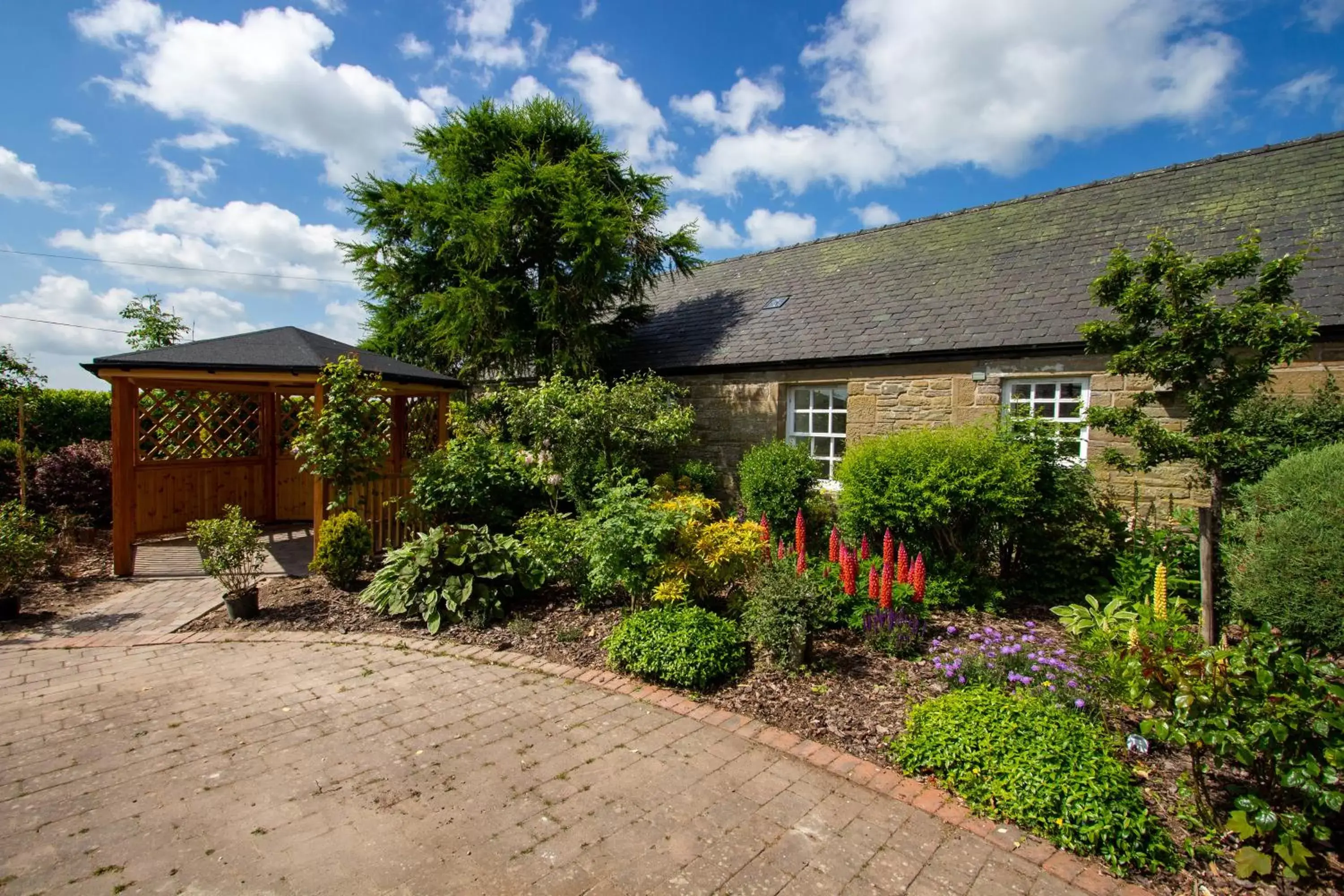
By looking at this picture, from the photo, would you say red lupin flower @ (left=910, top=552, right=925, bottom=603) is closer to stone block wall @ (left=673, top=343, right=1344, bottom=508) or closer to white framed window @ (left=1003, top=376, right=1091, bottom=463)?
white framed window @ (left=1003, top=376, right=1091, bottom=463)

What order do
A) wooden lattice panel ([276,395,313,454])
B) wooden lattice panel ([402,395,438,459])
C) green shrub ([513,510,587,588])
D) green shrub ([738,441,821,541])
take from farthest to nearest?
wooden lattice panel ([276,395,313,454]), wooden lattice panel ([402,395,438,459]), green shrub ([738,441,821,541]), green shrub ([513,510,587,588])

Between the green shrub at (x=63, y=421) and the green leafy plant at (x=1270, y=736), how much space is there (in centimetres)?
1414

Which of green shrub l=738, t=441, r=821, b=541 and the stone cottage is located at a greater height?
the stone cottage

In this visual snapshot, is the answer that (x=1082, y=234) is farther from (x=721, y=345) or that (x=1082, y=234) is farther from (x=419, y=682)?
(x=419, y=682)

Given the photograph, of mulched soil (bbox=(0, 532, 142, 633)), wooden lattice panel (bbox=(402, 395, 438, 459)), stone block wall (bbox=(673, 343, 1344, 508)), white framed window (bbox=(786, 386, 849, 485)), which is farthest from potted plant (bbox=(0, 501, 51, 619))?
white framed window (bbox=(786, 386, 849, 485))

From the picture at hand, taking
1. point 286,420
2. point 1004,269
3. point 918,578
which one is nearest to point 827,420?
point 1004,269

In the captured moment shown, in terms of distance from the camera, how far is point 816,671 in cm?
473

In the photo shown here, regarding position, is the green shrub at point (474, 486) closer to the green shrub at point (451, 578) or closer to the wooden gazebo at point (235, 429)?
the wooden gazebo at point (235, 429)

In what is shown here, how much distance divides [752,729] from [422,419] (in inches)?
361

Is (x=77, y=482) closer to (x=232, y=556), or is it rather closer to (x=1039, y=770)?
(x=232, y=556)

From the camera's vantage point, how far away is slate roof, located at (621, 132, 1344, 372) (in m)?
7.90

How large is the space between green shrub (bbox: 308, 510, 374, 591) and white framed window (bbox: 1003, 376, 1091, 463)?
7499 millimetres

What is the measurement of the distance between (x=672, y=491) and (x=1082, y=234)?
23.3 ft

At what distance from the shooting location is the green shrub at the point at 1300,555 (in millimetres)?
3848
